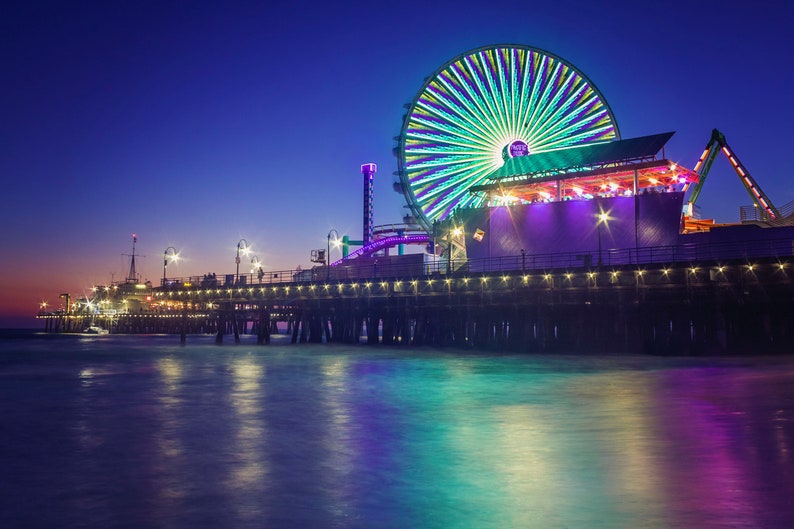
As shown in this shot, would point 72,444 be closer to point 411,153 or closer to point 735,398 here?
point 735,398

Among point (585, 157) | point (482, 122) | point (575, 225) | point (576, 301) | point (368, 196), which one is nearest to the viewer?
point (576, 301)

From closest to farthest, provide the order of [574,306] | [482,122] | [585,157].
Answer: [574,306]
[585,157]
[482,122]

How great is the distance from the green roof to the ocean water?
1302 inches

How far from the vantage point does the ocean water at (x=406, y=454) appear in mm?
8500

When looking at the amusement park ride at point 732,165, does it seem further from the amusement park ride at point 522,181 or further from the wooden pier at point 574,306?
the wooden pier at point 574,306

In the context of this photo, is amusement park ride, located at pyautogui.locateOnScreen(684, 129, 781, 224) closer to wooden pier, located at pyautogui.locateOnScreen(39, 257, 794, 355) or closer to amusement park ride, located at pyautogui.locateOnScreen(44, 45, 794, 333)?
amusement park ride, located at pyautogui.locateOnScreen(44, 45, 794, 333)

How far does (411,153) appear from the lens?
74.2 metres

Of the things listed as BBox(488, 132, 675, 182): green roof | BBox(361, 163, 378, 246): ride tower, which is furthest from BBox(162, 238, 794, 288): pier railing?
BBox(361, 163, 378, 246): ride tower

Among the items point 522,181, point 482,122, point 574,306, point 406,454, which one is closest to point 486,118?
point 482,122

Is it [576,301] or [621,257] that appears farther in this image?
[621,257]

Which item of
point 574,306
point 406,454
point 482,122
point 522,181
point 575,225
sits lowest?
point 406,454

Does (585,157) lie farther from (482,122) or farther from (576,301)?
(576,301)

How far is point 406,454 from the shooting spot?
12469mm

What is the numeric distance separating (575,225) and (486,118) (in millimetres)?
24041
